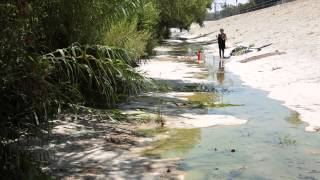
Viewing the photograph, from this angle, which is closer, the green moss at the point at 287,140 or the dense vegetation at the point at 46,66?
the dense vegetation at the point at 46,66

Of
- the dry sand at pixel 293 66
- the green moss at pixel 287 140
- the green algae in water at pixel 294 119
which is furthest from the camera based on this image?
the dry sand at pixel 293 66

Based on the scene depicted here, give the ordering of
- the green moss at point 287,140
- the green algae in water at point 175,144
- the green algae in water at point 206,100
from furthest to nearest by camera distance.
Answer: the green algae in water at point 206,100, the green moss at point 287,140, the green algae in water at point 175,144

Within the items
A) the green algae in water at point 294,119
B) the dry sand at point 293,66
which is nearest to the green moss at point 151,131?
the green algae in water at point 294,119

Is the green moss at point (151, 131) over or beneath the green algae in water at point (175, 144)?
over

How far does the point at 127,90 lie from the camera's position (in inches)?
525

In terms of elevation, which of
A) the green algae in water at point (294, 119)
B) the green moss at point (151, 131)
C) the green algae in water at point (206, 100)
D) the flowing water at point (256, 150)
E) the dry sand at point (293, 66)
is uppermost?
the dry sand at point (293, 66)

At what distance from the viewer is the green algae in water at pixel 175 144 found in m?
9.17

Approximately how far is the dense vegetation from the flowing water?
2.14 meters

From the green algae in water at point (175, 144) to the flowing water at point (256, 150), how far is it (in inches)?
1.3

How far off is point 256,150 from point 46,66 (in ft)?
13.9

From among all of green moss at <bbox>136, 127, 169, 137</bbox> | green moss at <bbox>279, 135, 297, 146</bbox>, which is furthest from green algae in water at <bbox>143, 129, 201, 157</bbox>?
green moss at <bbox>279, 135, 297, 146</bbox>

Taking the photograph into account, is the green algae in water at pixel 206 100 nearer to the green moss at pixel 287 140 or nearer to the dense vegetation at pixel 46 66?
the dense vegetation at pixel 46 66

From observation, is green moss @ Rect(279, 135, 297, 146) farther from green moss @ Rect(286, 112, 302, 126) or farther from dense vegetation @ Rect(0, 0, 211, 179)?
dense vegetation @ Rect(0, 0, 211, 179)

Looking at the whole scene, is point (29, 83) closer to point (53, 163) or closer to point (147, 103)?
point (53, 163)
